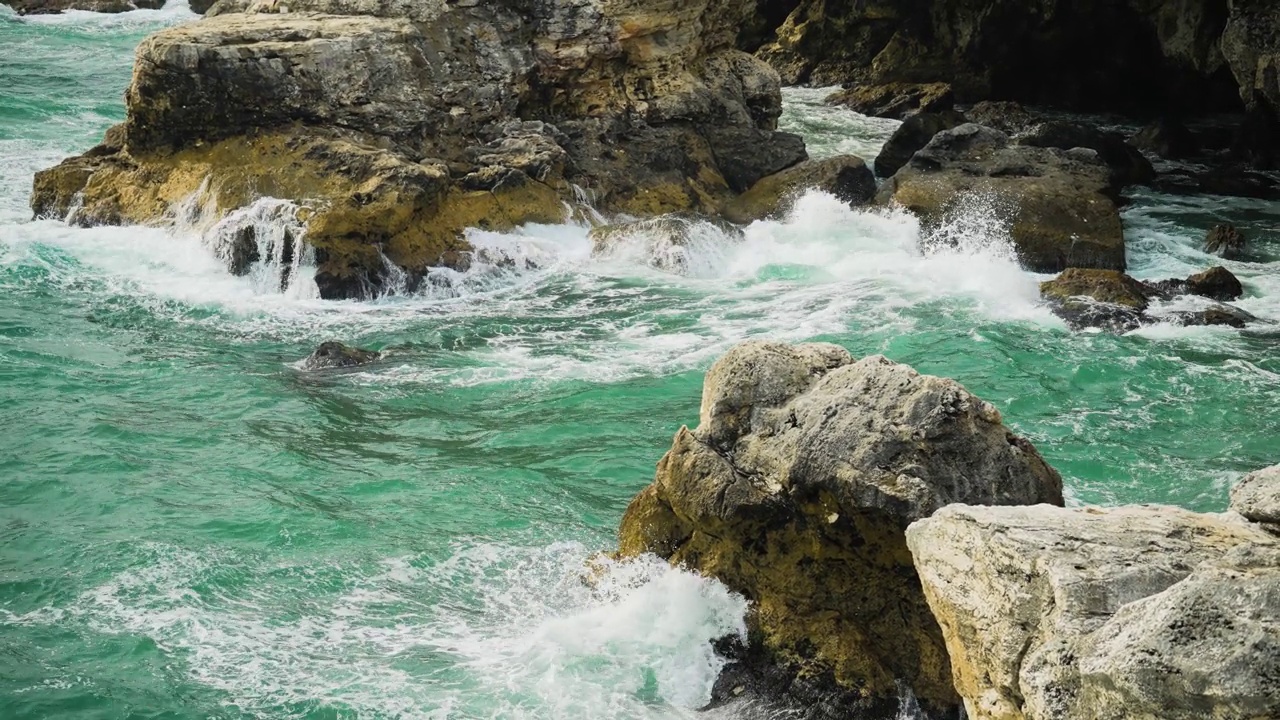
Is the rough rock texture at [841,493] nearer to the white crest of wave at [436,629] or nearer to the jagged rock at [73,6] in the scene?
the white crest of wave at [436,629]

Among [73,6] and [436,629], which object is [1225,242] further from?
[73,6]

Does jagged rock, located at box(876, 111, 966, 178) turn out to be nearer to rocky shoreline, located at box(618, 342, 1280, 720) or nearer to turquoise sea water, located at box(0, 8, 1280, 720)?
turquoise sea water, located at box(0, 8, 1280, 720)

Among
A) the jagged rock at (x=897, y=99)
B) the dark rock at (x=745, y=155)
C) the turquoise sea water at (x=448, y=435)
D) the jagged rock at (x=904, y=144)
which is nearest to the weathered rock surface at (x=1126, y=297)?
the turquoise sea water at (x=448, y=435)

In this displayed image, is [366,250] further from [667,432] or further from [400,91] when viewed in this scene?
[667,432]

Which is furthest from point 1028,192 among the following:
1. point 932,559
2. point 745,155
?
point 932,559

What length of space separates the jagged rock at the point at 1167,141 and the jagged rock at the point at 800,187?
297 inches

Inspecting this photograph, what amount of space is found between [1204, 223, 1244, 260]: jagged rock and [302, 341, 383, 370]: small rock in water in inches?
458

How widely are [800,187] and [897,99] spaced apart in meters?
9.99

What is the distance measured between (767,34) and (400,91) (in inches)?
764

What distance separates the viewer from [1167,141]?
25125 mm

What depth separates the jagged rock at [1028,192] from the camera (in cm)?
1781

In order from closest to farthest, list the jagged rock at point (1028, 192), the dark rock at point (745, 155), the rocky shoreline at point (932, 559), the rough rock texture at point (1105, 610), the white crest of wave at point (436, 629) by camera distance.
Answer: the rough rock texture at point (1105, 610), the rocky shoreline at point (932, 559), the white crest of wave at point (436, 629), the jagged rock at point (1028, 192), the dark rock at point (745, 155)

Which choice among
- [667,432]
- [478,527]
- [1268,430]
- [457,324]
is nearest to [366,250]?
[457,324]

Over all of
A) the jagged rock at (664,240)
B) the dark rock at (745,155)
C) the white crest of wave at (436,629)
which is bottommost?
the white crest of wave at (436,629)
